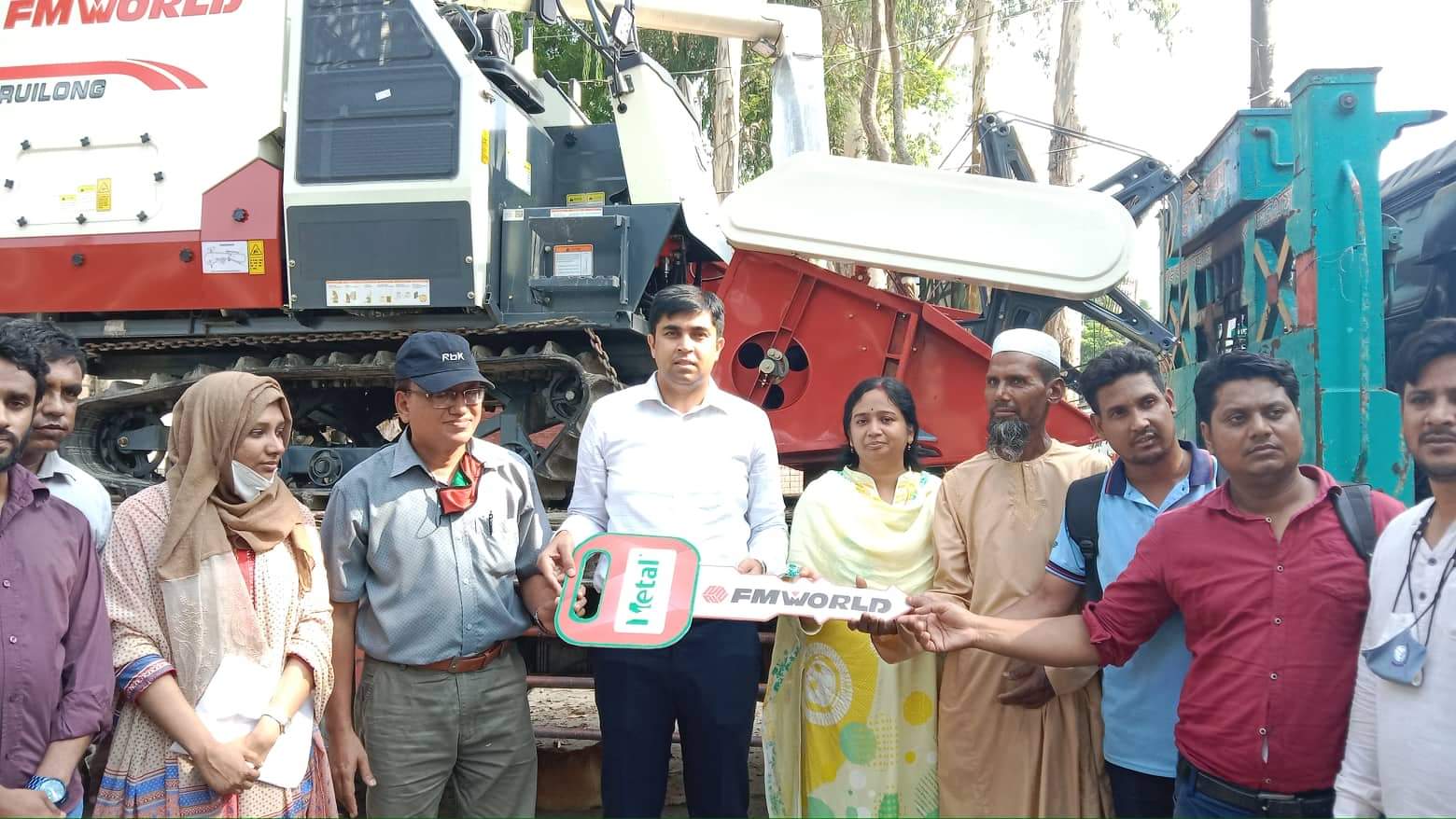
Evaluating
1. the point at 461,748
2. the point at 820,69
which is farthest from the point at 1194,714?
the point at 820,69

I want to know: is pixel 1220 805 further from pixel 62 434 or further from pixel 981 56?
pixel 981 56

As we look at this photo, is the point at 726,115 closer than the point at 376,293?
No

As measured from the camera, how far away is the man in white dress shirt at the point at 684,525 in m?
2.57

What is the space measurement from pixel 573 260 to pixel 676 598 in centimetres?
341

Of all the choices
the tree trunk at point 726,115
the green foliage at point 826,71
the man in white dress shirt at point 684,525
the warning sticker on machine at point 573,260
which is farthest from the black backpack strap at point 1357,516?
the green foliage at point 826,71

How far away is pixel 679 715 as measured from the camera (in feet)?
8.59

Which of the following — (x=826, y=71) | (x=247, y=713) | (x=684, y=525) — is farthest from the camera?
(x=826, y=71)

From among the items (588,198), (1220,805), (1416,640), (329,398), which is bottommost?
(1220,805)

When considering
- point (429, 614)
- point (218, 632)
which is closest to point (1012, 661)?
point (429, 614)

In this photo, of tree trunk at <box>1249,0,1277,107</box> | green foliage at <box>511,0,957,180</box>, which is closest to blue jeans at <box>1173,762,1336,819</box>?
tree trunk at <box>1249,0,1277,107</box>

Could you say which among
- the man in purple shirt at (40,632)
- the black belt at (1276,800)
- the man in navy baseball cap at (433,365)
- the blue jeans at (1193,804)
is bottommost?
the blue jeans at (1193,804)

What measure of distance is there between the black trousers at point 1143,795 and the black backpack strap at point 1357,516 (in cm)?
77

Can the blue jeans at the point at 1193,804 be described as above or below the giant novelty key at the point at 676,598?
below

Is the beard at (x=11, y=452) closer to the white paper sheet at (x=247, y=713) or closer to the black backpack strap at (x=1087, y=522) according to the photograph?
the white paper sheet at (x=247, y=713)
